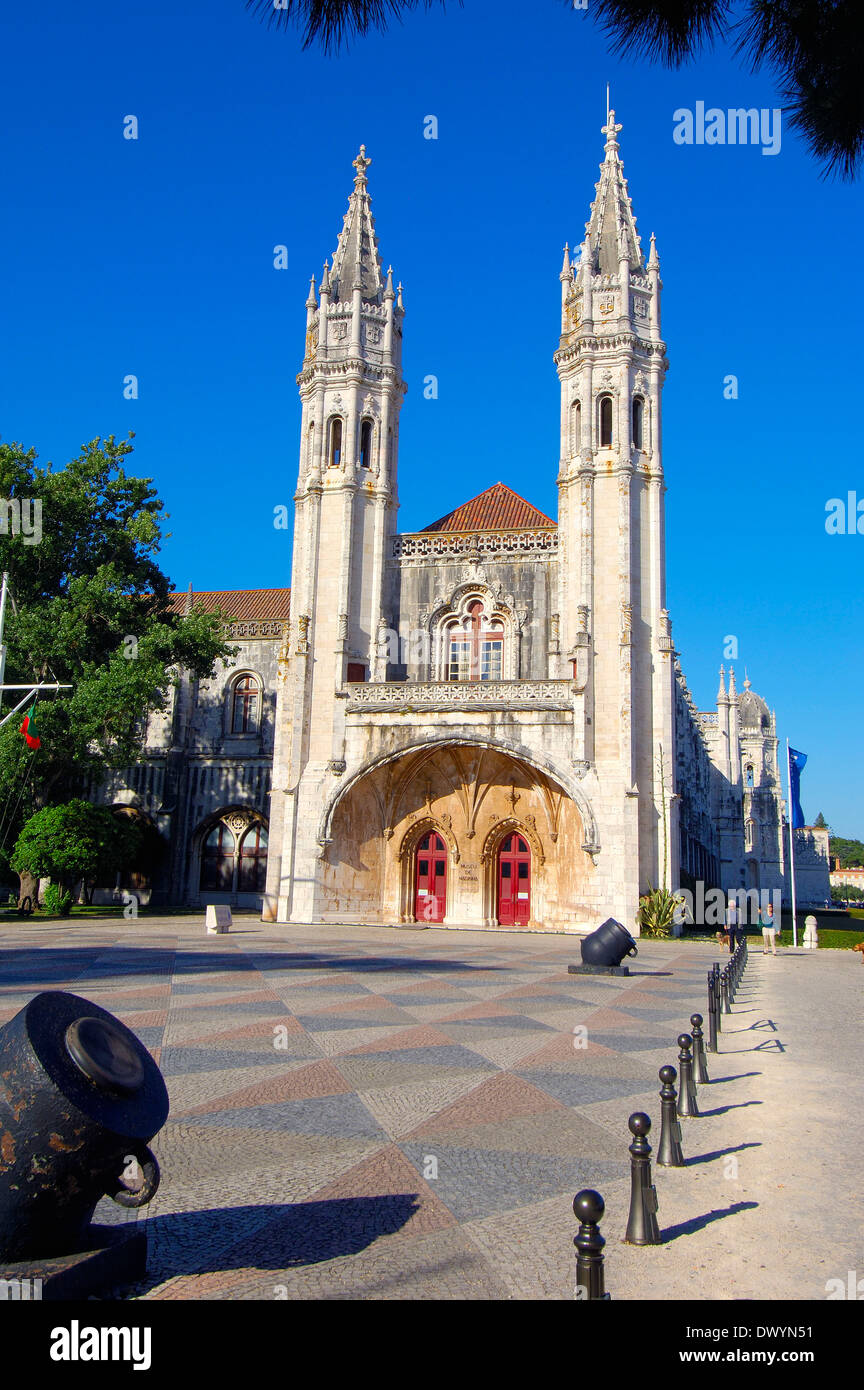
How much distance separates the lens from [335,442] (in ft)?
111

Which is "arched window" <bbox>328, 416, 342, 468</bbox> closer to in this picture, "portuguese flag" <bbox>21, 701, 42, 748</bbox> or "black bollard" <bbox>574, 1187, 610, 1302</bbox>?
"portuguese flag" <bbox>21, 701, 42, 748</bbox>

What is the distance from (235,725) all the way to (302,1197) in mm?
33897

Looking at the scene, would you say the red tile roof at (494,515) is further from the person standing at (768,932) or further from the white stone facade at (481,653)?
the person standing at (768,932)

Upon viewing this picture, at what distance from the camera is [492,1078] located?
357 inches

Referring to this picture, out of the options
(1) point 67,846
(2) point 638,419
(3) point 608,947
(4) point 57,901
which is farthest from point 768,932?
(4) point 57,901

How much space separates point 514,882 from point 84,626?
15378 mm

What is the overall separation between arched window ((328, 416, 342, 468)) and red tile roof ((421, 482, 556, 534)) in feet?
14.0

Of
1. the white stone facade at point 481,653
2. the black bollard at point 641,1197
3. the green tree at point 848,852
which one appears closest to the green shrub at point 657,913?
the white stone facade at point 481,653

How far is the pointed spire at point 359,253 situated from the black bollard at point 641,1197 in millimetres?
32569

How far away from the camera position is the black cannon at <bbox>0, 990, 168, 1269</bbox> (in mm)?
4281

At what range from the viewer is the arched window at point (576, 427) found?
3203cm

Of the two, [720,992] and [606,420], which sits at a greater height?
[606,420]

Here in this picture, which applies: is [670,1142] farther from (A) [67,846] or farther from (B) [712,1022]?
(A) [67,846]
